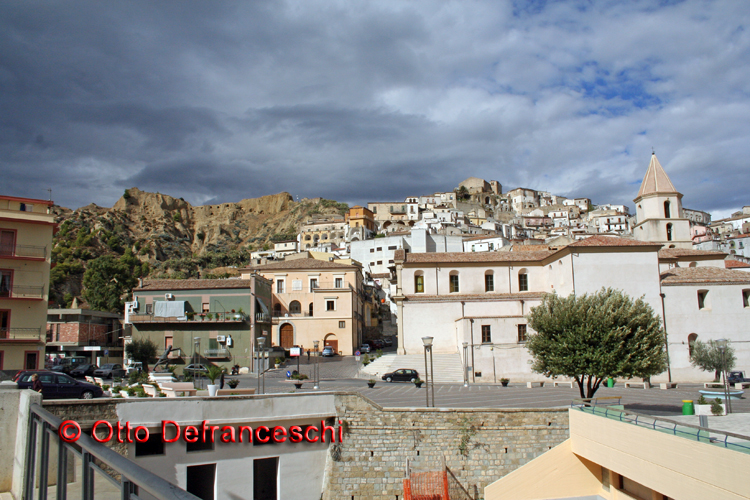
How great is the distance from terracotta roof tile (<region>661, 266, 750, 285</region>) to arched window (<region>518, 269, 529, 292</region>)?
31.5 ft

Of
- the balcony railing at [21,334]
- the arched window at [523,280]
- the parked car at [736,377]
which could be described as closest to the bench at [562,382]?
the parked car at [736,377]

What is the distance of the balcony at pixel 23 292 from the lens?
28763mm

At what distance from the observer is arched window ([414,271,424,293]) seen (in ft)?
141

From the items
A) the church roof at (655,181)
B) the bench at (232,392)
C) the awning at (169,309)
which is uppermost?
the church roof at (655,181)

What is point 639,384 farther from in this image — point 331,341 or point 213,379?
point 213,379

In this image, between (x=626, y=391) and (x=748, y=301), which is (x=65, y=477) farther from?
(x=748, y=301)

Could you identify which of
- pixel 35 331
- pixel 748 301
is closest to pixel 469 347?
pixel 748 301

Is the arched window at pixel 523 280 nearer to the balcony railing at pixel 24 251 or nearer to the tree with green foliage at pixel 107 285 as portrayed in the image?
the balcony railing at pixel 24 251

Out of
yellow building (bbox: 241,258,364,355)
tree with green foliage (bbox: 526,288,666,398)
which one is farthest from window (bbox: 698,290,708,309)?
yellow building (bbox: 241,258,364,355)

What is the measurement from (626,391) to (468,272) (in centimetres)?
1539

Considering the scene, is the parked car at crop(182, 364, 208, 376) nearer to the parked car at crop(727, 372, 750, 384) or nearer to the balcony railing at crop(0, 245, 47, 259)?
the balcony railing at crop(0, 245, 47, 259)

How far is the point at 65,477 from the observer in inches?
136

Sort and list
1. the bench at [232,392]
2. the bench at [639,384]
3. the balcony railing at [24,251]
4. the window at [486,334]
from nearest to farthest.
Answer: the bench at [232,392] < the balcony railing at [24,251] < the bench at [639,384] < the window at [486,334]

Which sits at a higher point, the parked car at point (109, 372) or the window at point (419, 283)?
the window at point (419, 283)
